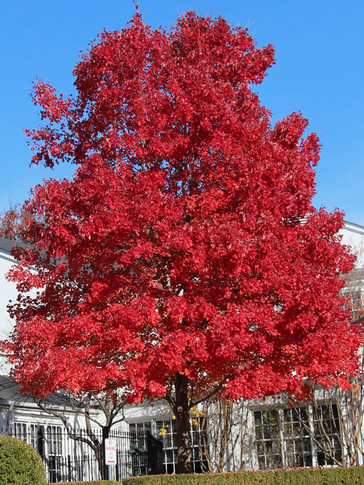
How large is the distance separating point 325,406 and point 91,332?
34.6 feet

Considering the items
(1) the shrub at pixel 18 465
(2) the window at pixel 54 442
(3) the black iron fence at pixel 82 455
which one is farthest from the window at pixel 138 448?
(1) the shrub at pixel 18 465

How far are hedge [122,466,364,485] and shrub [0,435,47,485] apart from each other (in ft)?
8.23

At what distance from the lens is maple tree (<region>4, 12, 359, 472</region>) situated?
32.7 feet

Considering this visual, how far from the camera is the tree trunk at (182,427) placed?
39.4 ft

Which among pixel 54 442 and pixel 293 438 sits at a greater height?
pixel 54 442

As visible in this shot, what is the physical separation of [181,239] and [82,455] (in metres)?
11.3

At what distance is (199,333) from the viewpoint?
10133 millimetres

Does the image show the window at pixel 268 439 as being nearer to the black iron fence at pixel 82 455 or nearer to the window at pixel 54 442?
the black iron fence at pixel 82 455

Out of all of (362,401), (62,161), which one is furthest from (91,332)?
(362,401)

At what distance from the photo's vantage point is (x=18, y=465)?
902 cm

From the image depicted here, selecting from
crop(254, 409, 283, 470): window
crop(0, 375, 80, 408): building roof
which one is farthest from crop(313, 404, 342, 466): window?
crop(0, 375, 80, 408): building roof

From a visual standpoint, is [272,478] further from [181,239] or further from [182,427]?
[181,239]

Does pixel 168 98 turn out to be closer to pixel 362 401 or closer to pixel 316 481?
pixel 316 481

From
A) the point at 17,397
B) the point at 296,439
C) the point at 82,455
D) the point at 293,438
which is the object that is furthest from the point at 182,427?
the point at 296,439
